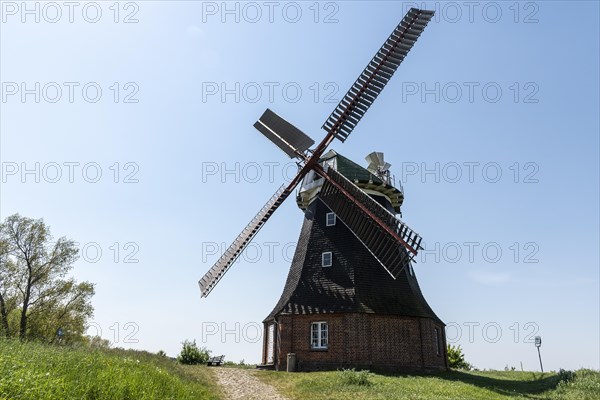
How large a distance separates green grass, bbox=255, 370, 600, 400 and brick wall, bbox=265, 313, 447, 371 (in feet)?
6.94

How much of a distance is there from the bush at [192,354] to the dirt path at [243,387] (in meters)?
4.98

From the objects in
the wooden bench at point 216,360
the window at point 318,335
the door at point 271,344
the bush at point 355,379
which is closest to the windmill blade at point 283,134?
the window at point 318,335

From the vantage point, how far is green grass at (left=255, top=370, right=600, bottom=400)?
43.7 feet

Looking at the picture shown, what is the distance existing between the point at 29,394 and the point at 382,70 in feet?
64.5

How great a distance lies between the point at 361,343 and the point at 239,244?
7760 millimetres

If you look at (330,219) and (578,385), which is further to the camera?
(330,219)

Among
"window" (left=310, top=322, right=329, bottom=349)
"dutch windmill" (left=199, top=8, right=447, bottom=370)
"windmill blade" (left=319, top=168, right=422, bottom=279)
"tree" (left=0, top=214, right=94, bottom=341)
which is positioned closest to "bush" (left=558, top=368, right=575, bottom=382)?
"dutch windmill" (left=199, top=8, right=447, bottom=370)

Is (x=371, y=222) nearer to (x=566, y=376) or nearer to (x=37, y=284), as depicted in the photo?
(x=566, y=376)

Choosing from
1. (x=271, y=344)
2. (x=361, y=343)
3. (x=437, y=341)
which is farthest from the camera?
(x=437, y=341)

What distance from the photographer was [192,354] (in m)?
22.7

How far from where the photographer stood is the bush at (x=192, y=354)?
22531 millimetres

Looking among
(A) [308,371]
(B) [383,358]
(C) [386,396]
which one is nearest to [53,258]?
(A) [308,371]

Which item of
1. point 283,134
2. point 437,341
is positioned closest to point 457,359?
point 437,341

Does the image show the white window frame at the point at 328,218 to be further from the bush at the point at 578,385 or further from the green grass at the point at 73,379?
the green grass at the point at 73,379
